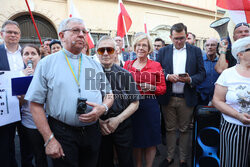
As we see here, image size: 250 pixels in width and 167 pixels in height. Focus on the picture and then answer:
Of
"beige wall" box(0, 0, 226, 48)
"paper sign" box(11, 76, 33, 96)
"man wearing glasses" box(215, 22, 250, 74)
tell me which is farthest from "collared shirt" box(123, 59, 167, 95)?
"beige wall" box(0, 0, 226, 48)

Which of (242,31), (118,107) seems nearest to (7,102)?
(118,107)

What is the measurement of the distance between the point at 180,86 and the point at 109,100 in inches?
59.5

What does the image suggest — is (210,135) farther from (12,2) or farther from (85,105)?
(12,2)

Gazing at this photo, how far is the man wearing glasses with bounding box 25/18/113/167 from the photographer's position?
4.89ft

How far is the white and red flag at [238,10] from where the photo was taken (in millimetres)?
3250

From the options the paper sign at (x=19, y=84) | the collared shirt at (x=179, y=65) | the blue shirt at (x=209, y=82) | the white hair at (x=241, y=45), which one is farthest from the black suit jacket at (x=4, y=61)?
the blue shirt at (x=209, y=82)

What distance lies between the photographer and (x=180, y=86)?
290 cm

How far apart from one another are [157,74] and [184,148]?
1409 mm

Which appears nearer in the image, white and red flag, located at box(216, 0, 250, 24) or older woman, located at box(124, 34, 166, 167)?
older woman, located at box(124, 34, 166, 167)

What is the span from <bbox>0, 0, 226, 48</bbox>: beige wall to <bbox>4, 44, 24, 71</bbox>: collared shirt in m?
5.41

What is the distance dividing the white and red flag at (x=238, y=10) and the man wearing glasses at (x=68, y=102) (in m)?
3.07

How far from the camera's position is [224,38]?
3.05 m

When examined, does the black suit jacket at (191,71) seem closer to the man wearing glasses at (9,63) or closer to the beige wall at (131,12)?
the man wearing glasses at (9,63)

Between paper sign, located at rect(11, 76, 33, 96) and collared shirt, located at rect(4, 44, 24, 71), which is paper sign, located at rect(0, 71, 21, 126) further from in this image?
collared shirt, located at rect(4, 44, 24, 71)
